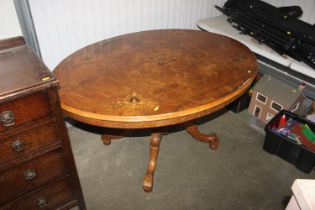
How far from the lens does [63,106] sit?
1293mm

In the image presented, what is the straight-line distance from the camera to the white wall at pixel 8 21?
1.54m

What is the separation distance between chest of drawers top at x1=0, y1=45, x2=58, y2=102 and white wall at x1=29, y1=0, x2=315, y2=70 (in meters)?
0.50

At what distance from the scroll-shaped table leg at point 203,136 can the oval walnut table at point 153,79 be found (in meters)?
0.37

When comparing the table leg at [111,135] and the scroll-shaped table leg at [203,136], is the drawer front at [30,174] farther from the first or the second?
the scroll-shaped table leg at [203,136]

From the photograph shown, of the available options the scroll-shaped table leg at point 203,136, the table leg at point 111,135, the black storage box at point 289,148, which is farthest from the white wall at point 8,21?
the black storage box at point 289,148

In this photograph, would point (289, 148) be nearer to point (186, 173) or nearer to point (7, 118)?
point (186, 173)

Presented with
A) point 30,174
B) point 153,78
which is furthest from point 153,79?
point 30,174

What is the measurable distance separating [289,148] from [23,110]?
72.3 inches

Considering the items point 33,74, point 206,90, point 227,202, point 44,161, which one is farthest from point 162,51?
point 227,202

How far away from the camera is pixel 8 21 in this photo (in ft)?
5.17

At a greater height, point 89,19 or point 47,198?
point 89,19

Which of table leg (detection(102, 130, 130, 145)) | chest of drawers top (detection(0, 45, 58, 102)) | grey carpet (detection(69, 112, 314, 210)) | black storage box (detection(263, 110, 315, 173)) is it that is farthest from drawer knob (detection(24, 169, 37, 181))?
black storage box (detection(263, 110, 315, 173))

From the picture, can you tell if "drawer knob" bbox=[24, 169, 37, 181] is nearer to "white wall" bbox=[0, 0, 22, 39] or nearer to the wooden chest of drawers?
the wooden chest of drawers

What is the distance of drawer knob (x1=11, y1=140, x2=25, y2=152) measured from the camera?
1.24 metres
